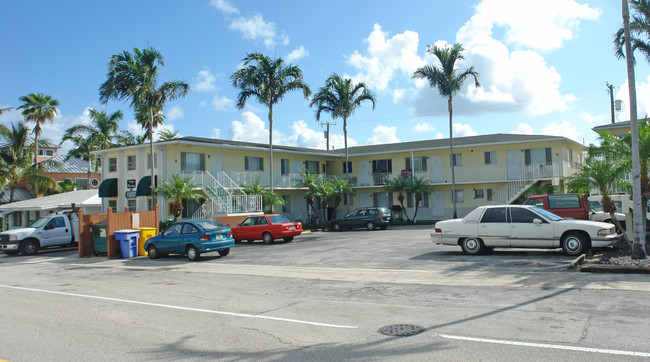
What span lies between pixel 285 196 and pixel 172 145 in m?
10.4

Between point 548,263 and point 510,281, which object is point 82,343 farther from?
point 548,263

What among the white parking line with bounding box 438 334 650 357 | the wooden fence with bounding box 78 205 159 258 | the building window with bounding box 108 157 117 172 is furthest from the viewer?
the building window with bounding box 108 157 117 172

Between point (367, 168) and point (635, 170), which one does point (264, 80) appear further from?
point (635, 170)

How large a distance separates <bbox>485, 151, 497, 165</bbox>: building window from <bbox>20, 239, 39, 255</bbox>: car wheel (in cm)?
2905

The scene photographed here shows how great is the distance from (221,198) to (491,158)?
19824 millimetres

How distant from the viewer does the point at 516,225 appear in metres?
14.9

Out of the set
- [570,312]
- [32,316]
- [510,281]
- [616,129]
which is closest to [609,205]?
[510,281]

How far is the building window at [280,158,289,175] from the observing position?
3775 cm

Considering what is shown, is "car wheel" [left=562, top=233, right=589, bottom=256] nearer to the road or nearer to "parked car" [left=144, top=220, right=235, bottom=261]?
the road

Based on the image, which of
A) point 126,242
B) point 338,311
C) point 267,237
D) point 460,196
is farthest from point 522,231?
point 460,196

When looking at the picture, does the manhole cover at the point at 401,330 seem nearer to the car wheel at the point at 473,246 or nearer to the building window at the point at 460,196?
the car wheel at the point at 473,246

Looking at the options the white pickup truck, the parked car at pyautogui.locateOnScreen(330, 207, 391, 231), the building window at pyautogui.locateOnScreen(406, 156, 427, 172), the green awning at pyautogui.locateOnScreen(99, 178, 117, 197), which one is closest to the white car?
the parked car at pyautogui.locateOnScreen(330, 207, 391, 231)

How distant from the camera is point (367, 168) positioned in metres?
41.3

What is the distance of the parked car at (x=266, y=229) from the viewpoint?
24172 millimetres
